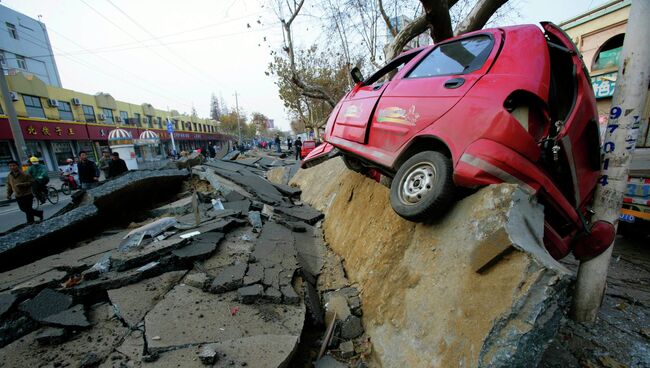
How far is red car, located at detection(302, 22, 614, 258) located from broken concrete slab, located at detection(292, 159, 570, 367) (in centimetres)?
22

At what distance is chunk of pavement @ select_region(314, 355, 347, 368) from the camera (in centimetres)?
222

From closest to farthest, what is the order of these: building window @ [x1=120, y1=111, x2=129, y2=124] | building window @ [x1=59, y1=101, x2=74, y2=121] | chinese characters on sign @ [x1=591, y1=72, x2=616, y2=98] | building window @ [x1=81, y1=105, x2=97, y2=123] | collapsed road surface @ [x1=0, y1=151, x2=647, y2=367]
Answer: collapsed road surface @ [x1=0, y1=151, x2=647, y2=367], chinese characters on sign @ [x1=591, y1=72, x2=616, y2=98], building window @ [x1=59, y1=101, x2=74, y2=121], building window @ [x1=81, y1=105, x2=97, y2=123], building window @ [x1=120, y1=111, x2=129, y2=124]

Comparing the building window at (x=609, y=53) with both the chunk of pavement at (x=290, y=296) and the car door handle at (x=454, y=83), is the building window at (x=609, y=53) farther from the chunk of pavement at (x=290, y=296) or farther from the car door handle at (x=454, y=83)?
the chunk of pavement at (x=290, y=296)

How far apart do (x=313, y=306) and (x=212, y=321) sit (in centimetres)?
94

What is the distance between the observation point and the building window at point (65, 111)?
21141mm

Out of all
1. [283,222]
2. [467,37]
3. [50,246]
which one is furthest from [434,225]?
[50,246]

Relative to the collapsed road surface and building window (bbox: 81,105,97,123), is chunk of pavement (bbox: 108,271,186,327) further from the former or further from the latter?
building window (bbox: 81,105,97,123)

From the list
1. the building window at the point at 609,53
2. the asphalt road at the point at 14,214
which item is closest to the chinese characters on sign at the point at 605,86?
the building window at the point at 609,53

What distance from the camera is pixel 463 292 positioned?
5.49ft

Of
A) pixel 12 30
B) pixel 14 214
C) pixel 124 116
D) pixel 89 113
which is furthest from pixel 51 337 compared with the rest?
pixel 124 116

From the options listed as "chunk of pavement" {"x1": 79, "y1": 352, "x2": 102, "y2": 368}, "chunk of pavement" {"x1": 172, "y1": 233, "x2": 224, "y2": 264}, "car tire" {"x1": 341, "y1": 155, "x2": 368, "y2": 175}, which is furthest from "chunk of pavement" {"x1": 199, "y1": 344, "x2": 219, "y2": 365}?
"car tire" {"x1": 341, "y1": 155, "x2": 368, "y2": 175}

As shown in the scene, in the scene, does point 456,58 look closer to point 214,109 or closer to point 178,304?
point 178,304

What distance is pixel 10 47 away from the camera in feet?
71.3

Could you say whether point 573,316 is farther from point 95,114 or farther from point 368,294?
point 95,114
